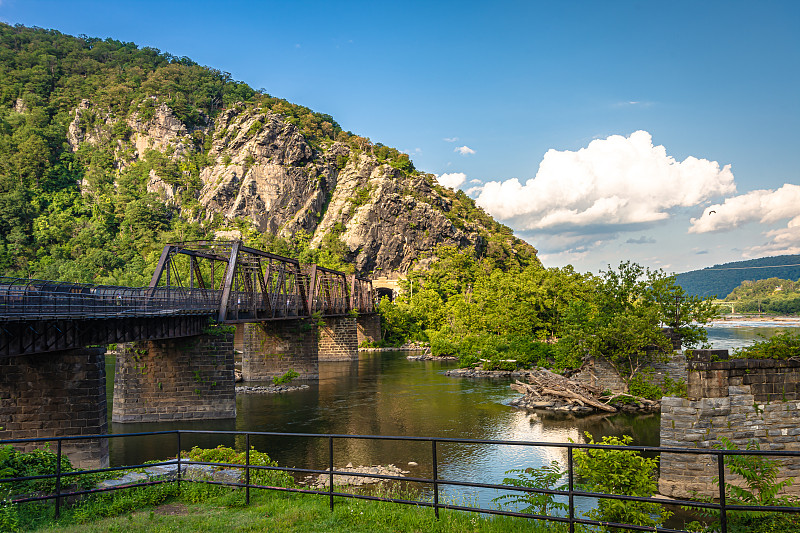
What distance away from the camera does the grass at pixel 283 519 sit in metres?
8.16

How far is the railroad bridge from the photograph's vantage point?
2092cm

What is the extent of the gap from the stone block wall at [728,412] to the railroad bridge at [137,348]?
1973 cm

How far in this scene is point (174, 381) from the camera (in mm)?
31781

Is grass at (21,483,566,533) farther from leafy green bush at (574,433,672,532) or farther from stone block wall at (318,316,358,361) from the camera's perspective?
stone block wall at (318,316,358,361)

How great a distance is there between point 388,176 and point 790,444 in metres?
118

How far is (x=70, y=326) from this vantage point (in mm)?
21203

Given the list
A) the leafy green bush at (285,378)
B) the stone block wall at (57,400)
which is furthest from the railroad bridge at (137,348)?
the leafy green bush at (285,378)

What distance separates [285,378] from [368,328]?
128 ft

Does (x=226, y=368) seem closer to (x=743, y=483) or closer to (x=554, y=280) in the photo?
(x=743, y=483)

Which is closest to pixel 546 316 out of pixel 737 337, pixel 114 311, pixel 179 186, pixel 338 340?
pixel 338 340

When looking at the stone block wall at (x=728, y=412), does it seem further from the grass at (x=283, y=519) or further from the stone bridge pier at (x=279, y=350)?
the stone bridge pier at (x=279, y=350)

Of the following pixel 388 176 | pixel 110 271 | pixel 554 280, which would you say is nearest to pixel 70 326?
pixel 554 280

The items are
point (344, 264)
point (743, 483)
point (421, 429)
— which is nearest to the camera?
point (743, 483)

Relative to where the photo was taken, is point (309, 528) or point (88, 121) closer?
point (309, 528)
